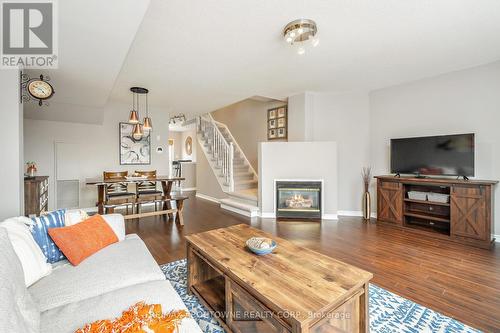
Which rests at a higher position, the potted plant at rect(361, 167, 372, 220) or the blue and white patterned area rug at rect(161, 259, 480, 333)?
the potted plant at rect(361, 167, 372, 220)

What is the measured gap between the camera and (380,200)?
4.18m

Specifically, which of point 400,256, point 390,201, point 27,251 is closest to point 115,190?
point 27,251

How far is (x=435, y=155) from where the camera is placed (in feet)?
12.0

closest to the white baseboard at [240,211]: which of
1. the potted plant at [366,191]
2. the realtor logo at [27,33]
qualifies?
the potted plant at [366,191]

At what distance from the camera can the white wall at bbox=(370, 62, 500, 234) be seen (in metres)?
3.30

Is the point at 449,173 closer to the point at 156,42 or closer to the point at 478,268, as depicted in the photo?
the point at 478,268

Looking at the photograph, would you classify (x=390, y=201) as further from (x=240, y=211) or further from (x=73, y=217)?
(x=73, y=217)

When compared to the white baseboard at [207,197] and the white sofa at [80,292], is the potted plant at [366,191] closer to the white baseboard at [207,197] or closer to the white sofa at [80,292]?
the white baseboard at [207,197]

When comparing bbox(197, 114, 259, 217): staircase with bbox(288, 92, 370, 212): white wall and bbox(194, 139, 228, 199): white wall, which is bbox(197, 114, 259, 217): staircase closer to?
bbox(194, 139, 228, 199): white wall

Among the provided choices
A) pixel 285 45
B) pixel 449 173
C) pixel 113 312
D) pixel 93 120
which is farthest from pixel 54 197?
pixel 449 173

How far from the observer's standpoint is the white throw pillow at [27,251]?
4.52 feet

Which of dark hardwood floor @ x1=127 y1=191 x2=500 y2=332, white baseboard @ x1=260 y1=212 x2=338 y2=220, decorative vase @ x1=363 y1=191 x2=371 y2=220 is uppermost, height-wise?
decorative vase @ x1=363 y1=191 x2=371 y2=220

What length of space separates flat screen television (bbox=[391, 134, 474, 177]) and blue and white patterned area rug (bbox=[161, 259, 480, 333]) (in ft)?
8.61

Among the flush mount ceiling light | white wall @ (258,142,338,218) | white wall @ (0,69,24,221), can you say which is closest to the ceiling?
the flush mount ceiling light
